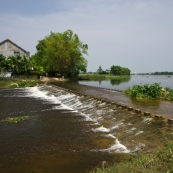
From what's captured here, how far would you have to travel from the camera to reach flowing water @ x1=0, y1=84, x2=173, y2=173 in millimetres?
6116

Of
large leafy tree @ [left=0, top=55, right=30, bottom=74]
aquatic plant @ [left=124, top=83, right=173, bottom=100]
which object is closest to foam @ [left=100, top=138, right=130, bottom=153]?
aquatic plant @ [left=124, top=83, right=173, bottom=100]

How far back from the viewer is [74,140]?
8039 millimetres

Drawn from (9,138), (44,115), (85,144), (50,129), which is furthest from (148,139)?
(44,115)

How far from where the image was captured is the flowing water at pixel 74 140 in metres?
6.12

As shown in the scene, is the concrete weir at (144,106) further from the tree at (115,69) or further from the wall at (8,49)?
the tree at (115,69)

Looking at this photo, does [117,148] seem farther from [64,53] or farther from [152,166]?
[64,53]

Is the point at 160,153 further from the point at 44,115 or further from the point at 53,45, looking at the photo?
the point at 53,45

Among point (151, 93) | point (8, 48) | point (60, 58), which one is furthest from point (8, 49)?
point (151, 93)

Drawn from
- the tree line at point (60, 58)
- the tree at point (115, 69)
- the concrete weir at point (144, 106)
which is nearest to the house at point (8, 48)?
the tree line at point (60, 58)

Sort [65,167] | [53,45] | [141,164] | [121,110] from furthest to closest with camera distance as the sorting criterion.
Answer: [53,45] < [121,110] < [65,167] < [141,164]

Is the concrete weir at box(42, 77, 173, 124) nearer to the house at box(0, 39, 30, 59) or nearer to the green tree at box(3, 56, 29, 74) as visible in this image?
the green tree at box(3, 56, 29, 74)

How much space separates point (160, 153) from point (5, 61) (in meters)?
43.8

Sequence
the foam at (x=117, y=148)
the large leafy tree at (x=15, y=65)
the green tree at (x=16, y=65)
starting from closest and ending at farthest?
the foam at (x=117, y=148) → the large leafy tree at (x=15, y=65) → the green tree at (x=16, y=65)

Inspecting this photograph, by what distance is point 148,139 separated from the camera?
7.44 m
